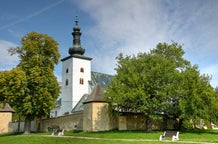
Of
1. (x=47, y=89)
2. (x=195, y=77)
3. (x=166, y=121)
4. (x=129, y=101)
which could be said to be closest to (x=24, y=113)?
(x=47, y=89)

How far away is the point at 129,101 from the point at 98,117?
4244mm

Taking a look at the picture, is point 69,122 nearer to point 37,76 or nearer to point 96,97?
point 96,97

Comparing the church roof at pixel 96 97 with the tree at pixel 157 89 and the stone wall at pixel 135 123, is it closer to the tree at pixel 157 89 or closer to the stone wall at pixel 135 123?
the tree at pixel 157 89

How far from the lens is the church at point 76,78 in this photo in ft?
169

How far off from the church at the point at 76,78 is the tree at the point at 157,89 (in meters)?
20.8

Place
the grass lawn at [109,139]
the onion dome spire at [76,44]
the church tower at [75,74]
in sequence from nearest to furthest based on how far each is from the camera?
the grass lawn at [109,139] → the church tower at [75,74] → the onion dome spire at [76,44]

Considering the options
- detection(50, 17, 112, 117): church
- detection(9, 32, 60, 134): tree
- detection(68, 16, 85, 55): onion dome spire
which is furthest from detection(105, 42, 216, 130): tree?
detection(68, 16, 85, 55): onion dome spire

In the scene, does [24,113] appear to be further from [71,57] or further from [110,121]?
[71,57]

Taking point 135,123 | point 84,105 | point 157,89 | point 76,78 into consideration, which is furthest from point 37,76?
point 76,78

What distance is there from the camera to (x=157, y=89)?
30.1 metres

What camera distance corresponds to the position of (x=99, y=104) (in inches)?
1282

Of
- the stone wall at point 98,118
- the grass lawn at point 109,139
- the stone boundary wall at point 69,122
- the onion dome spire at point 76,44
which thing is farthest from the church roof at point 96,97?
the onion dome spire at point 76,44

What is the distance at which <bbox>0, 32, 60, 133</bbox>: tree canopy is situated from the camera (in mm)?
32562

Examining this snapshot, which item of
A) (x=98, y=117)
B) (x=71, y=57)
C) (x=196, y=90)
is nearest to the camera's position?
(x=196, y=90)
